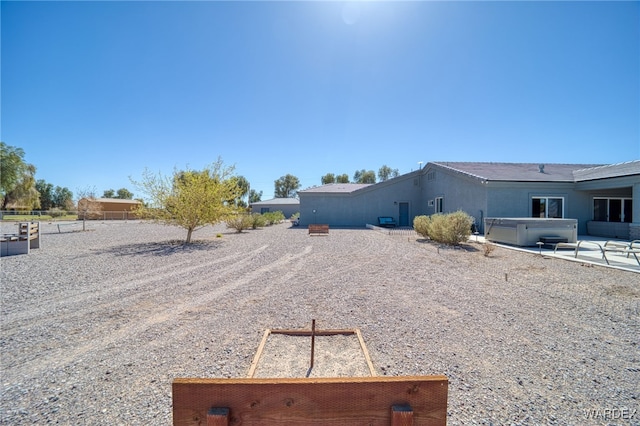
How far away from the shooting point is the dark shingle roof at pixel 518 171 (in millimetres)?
16094

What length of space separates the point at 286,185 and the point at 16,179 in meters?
→ 43.9

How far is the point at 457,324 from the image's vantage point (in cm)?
423

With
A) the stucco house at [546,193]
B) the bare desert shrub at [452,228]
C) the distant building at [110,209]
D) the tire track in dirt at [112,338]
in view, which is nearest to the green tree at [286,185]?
the distant building at [110,209]

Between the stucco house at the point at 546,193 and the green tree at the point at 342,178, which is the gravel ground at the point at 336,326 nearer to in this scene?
the stucco house at the point at 546,193

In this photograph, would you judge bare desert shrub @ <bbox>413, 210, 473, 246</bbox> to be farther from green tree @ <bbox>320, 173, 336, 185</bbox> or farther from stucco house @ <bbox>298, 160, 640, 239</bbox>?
green tree @ <bbox>320, 173, 336, 185</bbox>

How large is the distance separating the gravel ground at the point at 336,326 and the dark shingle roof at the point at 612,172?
9.47 meters

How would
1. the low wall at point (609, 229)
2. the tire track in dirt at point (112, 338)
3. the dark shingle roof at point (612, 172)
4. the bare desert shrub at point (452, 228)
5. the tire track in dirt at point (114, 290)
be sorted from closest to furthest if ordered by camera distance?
the tire track in dirt at point (112, 338)
the tire track in dirt at point (114, 290)
the bare desert shrub at point (452, 228)
the dark shingle roof at point (612, 172)
the low wall at point (609, 229)

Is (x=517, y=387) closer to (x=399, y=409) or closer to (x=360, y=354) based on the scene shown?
(x=360, y=354)

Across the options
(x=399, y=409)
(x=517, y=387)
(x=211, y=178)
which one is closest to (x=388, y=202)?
(x=211, y=178)

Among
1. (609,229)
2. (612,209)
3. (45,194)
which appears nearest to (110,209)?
(45,194)

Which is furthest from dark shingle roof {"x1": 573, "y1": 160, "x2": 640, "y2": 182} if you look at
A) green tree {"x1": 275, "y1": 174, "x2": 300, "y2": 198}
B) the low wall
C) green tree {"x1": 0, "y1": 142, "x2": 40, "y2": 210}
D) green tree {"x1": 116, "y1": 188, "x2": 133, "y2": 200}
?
green tree {"x1": 116, "y1": 188, "x2": 133, "y2": 200}

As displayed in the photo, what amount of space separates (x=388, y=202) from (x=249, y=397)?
24.4 metres

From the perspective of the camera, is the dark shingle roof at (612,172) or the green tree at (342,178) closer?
the dark shingle roof at (612,172)

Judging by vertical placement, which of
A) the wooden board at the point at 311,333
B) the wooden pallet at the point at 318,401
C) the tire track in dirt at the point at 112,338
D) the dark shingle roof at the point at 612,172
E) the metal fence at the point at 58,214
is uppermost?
the dark shingle roof at the point at 612,172
